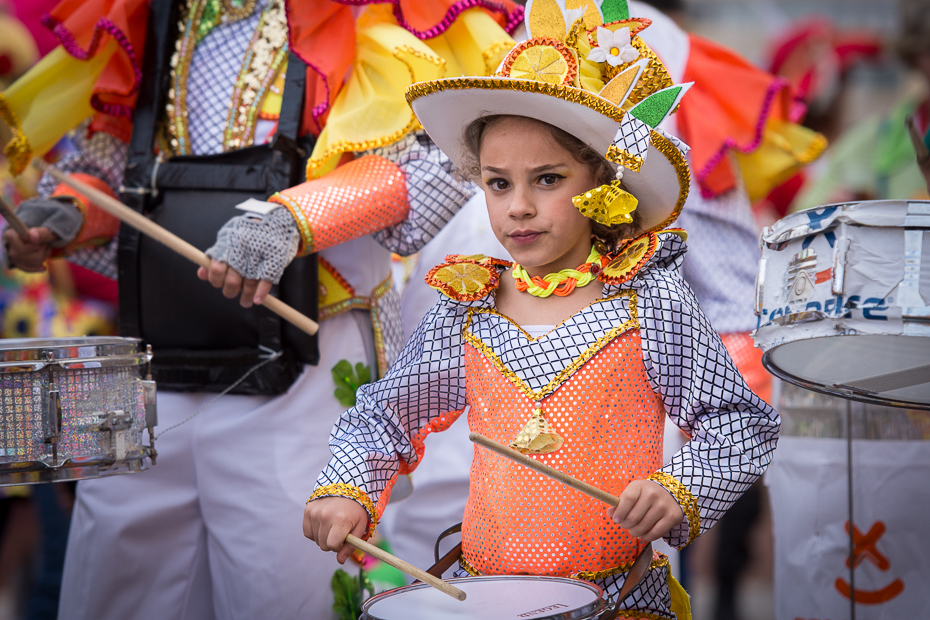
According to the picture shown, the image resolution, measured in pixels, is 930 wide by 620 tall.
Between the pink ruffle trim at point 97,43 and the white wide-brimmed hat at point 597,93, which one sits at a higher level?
the pink ruffle trim at point 97,43

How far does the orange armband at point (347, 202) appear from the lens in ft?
6.49

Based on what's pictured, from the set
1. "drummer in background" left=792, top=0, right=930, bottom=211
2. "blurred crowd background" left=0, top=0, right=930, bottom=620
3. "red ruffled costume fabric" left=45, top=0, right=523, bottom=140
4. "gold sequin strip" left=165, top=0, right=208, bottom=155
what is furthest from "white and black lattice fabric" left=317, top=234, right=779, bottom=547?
"blurred crowd background" left=0, top=0, right=930, bottom=620

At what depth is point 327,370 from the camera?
2172 millimetres

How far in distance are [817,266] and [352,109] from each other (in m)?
1.07

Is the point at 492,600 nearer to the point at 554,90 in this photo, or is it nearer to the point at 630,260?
the point at 630,260

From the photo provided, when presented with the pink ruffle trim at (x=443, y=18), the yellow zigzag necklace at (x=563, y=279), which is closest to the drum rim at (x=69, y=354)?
the yellow zigzag necklace at (x=563, y=279)

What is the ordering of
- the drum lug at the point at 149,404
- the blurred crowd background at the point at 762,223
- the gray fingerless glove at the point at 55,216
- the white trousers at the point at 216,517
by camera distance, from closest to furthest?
the drum lug at the point at 149,404 → the white trousers at the point at 216,517 → the gray fingerless glove at the point at 55,216 → the blurred crowd background at the point at 762,223

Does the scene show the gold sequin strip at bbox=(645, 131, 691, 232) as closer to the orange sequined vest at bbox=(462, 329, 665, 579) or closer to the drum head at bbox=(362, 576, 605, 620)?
the orange sequined vest at bbox=(462, 329, 665, 579)

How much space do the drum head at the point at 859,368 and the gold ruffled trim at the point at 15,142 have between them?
5.85 feet

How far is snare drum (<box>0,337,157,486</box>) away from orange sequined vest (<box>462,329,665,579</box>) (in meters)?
0.73

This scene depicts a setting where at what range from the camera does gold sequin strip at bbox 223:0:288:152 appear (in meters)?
2.19

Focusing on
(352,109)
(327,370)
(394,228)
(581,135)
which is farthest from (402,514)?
(581,135)

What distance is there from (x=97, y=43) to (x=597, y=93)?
128 centimetres

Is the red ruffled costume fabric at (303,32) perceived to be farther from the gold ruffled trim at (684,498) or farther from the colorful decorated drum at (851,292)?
the gold ruffled trim at (684,498)
